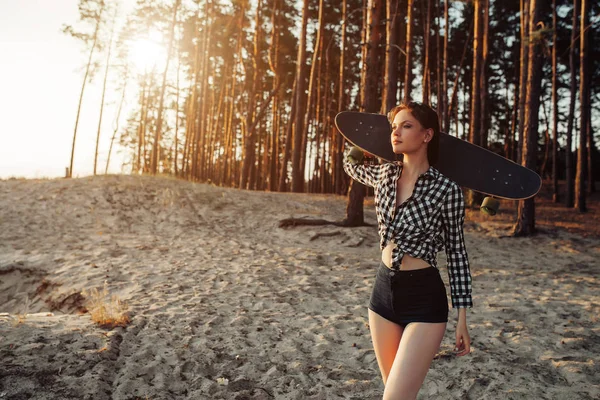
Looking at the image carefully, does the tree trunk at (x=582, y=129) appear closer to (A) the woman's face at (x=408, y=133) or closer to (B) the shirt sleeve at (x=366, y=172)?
(B) the shirt sleeve at (x=366, y=172)

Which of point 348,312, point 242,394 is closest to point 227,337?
point 242,394

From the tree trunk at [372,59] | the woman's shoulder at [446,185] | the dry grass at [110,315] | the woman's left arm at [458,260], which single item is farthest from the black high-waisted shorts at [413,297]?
the tree trunk at [372,59]

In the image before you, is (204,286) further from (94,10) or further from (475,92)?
(94,10)

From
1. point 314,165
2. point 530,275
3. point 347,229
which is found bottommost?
point 530,275

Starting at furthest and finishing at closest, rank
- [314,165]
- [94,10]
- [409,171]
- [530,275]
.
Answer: [314,165]
[94,10]
[530,275]
[409,171]

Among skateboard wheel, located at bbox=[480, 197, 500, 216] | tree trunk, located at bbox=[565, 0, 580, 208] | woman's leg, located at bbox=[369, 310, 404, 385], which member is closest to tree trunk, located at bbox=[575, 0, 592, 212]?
tree trunk, located at bbox=[565, 0, 580, 208]

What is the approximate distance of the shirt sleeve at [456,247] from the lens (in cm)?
207

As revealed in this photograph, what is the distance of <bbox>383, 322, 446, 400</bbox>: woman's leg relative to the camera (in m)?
1.84

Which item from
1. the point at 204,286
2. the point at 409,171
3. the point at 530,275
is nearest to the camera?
the point at 409,171

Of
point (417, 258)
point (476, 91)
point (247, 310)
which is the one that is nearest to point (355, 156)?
point (417, 258)

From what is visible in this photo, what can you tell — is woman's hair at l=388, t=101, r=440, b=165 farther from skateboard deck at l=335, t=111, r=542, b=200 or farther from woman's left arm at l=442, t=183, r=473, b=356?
skateboard deck at l=335, t=111, r=542, b=200

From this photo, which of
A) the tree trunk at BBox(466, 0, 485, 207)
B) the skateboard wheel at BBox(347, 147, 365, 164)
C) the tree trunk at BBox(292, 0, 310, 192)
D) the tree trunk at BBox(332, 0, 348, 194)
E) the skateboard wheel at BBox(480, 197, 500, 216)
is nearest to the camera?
the skateboard wheel at BBox(480, 197, 500, 216)

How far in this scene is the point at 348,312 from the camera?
18.9ft

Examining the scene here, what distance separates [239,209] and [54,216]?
5517 mm
